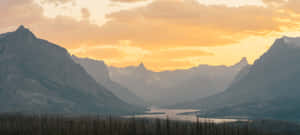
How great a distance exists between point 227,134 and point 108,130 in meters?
42.8

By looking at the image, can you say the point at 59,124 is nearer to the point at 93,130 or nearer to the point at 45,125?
the point at 45,125

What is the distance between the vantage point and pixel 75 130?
140375mm

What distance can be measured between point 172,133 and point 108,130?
2166 centimetres

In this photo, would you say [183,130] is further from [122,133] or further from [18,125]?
[18,125]

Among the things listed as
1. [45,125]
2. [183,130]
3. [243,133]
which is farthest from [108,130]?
[243,133]

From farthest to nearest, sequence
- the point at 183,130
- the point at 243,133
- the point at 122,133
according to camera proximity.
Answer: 1. the point at 243,133
2. the point at 183,130
3. the point at 122,133

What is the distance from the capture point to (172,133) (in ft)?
451

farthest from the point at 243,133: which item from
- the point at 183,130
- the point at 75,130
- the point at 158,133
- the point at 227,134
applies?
the point at 75,130

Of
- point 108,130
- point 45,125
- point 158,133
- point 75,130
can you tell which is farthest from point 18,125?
point 158,133

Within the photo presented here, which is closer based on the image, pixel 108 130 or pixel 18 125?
pixel 108 130

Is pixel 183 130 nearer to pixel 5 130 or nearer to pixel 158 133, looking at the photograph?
pixel 158 133

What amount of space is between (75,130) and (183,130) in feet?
123

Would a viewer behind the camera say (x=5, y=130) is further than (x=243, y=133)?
No

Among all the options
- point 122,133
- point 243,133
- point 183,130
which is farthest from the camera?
point 243,133
